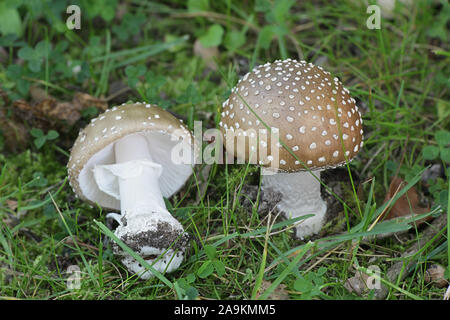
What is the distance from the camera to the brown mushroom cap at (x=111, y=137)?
2689 millimetres

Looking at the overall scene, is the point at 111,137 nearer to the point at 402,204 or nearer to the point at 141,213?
the point at 141,213

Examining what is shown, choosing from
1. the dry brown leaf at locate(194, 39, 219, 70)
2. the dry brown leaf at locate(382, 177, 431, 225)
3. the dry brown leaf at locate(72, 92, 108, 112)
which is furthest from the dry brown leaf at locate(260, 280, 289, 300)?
the dry brown leaf at locate(194, 39, 219, 70)

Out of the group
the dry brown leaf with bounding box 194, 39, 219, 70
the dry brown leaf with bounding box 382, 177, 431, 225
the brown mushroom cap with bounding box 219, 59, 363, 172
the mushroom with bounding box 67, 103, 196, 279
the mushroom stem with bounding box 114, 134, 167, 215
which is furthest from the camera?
the dry brown leaf with bounding box 194, 39, 219, 70

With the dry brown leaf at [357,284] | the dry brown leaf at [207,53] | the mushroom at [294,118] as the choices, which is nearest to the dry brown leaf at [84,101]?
the dry brown leaf at [207,53]

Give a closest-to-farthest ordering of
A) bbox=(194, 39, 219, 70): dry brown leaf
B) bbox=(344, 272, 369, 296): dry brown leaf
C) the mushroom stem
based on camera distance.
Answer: bbox=(344, 272, 369, 296): dry brown leaf
the mushroom stem
bbox=(194, 39, 219, 70): dry brown leaf

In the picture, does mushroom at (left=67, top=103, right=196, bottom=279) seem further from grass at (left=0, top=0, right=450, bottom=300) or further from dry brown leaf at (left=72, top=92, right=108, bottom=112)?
dry brown leaf at (left=72, top=92, right=108, bottom=112)

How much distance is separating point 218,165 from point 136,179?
71 centimetres

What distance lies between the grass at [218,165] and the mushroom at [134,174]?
144 millimetres

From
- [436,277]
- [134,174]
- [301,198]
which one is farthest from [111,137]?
[436,277]

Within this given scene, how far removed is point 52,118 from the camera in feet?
11.6

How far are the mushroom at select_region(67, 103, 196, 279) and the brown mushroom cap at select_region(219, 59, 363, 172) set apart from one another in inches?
20.5

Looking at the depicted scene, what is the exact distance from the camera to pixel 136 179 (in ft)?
9.43

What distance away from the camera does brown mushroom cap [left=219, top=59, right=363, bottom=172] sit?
2.46 meters

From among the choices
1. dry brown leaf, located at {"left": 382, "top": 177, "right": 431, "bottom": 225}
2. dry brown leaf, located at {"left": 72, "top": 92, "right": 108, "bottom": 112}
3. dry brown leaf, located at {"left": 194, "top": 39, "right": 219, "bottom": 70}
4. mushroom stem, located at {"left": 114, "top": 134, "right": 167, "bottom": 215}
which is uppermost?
dry brown leaf, located at {"left": 194, "top": 39, "right": 219, "bottom": 70}
